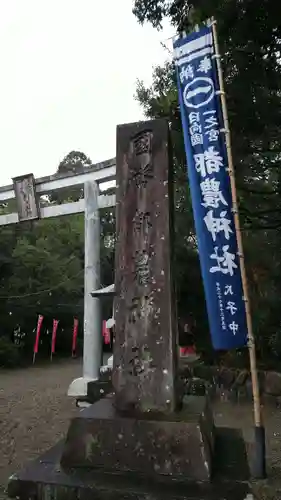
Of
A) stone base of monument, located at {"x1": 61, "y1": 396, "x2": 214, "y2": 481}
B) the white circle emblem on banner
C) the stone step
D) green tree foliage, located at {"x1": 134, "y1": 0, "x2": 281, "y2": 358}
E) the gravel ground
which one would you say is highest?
green tree foliage, located at {"x1": 134, "y1": 0, "x2": 281, "y2": 358}

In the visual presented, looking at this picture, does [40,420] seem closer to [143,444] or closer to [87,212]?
[87,212]

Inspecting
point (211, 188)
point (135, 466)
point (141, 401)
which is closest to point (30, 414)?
point (141, 401)

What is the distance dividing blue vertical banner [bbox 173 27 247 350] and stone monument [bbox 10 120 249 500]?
14.1 inches

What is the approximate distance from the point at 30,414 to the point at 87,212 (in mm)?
4624

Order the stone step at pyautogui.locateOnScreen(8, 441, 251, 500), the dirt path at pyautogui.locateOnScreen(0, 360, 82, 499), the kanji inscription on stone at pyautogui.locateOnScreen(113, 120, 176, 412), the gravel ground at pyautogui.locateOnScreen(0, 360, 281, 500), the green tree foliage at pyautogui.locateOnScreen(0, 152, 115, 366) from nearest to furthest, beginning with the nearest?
1. the stone step at pyautogui.locateOnScreen(8, 441, 251, 500)
2. the kanji inscription on stone at pyautogui.locateOnScreen(113, 120, 176, 412)
3. the gravel ground at pyautogui.locateOnScreen(0, 360, 281, 500)
4. the dirt path at pyautogui.locateOnScreen(0, 360, 82, 499)
5. the green tree foliage at pyautogui.locateOnScreen(0, 152, 115, 366)

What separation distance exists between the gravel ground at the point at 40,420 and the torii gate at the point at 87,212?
3.16 ft

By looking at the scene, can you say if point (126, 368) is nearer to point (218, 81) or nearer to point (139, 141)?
point (139, 141)

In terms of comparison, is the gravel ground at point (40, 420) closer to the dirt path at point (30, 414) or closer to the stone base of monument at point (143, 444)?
the dirt path at point (30, 414)

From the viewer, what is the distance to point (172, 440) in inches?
117

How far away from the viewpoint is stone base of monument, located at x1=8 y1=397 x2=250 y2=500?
281cm

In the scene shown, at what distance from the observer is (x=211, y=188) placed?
152 inches

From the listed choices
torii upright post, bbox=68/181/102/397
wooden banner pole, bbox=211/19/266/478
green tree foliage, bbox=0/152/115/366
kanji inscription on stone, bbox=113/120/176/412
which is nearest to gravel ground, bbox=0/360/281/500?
wooden banner pole, bbox=211/19/266/478

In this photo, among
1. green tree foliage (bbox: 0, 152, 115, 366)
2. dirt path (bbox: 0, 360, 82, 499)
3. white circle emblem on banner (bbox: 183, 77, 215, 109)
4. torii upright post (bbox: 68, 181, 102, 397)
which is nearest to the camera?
white circle emblem on banner (bbox: 183, 77, 215, 109)

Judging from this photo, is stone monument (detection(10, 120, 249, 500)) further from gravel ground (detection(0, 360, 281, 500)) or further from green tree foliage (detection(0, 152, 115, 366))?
green tree foliage (detection(0, 152, 115, 366))
